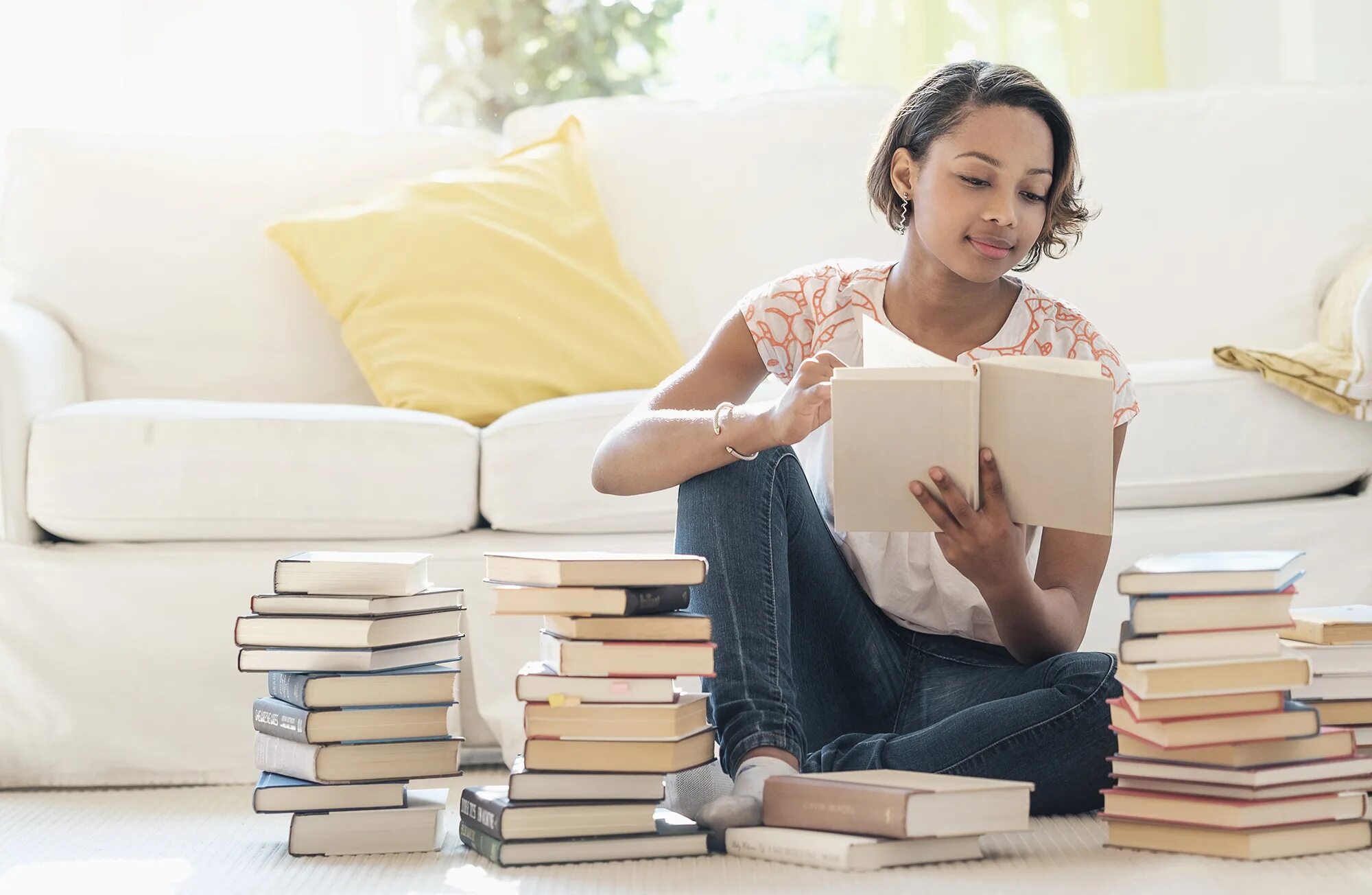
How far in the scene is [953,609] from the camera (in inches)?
65.4

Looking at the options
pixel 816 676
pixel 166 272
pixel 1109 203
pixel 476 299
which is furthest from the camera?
pixel 1109 203

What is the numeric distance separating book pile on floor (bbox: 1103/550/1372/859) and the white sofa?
73 centimetres

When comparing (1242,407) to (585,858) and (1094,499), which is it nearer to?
(1094,499)

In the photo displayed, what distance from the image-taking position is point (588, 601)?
4.65ft

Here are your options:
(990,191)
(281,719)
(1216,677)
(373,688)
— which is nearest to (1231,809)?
(1216,677)

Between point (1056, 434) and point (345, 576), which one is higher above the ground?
point (1056, 434)

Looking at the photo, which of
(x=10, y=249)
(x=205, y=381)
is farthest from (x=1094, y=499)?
(x=10, y=249)

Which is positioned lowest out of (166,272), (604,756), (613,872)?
(613,872)

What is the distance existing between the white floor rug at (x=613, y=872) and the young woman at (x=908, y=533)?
105mm

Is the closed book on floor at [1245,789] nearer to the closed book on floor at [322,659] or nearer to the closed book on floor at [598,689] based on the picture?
the closed book on floor at [598,689]

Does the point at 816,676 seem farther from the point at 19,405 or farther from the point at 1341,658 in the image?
the point at 19,405

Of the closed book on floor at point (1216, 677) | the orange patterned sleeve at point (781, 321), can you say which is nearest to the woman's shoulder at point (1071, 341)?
the orange patterned sleeve at point (781, 321)

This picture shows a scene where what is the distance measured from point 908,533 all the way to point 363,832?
70 cm

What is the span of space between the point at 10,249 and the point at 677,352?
121 cm
